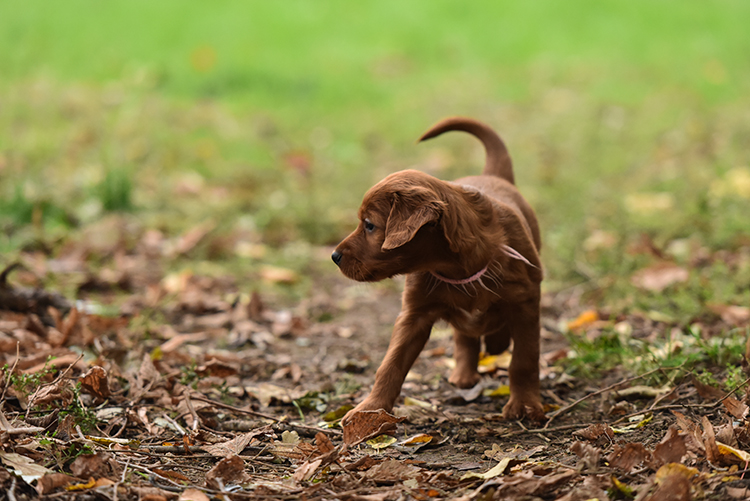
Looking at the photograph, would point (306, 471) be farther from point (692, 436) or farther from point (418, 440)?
point (692, 436)

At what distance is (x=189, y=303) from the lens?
498cm

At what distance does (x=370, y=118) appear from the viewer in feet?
34.9

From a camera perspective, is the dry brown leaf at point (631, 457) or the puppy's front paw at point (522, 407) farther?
the puppy's front paw at point (522, 407)

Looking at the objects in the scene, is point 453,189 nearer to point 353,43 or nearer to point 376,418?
point 376,418

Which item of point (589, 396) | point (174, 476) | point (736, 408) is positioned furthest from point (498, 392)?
point (174, 476)

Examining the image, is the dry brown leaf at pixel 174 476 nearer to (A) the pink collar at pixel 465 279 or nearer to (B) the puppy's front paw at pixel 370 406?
(B) the puppy's front paw at pixel 370 406

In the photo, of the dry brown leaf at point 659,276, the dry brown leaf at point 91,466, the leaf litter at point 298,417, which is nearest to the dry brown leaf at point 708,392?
the leaf litter at point 298,417

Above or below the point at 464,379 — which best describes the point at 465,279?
above

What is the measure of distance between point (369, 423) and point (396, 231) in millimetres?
756

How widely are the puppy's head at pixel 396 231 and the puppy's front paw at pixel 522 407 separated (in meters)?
0.77

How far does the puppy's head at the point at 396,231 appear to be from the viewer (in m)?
2.78

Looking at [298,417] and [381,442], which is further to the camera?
[298,417]

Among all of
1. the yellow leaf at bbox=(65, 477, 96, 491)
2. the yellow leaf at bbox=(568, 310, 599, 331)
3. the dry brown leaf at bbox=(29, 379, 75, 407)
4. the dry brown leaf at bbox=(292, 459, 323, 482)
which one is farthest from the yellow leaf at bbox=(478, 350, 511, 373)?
the yellow leaf at bbox=(65, 477, 96, 491)

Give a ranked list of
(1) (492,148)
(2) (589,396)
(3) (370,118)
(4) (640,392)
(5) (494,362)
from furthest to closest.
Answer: (3) (370,118) → (5) (494,362) → (1) (492,148) → (4) (640,392) → (2) (589,396)
